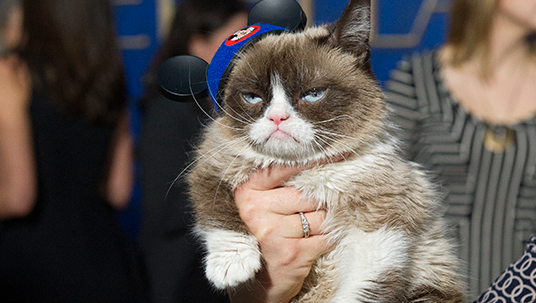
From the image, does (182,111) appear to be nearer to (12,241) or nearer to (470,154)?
(12,241)

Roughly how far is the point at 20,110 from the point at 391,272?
6.14 feet

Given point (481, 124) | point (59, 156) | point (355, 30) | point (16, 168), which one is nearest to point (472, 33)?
point (481, 124)

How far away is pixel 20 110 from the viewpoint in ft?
6.37

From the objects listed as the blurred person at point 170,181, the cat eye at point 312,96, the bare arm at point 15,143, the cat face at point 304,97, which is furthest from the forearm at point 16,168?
the cat eye at point 312,96

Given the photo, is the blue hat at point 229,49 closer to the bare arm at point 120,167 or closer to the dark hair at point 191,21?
the dark hair at point 191,21

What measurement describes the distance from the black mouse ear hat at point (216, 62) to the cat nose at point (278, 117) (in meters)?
0.17

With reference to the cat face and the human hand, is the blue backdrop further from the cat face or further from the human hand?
the human hand

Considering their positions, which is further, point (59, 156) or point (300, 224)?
point (59, 156)

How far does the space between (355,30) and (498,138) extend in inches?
37.3

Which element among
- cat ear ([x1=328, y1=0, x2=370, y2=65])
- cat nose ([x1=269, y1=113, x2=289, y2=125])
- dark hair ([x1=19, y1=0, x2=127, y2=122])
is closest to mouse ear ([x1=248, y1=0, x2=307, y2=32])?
cat ear ([x1=328, y1=0, x2=370, y2=65])

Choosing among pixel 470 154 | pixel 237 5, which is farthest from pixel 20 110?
pixel 470 154

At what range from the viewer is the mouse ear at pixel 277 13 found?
1039 mm

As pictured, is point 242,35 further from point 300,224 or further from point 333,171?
point 300,224

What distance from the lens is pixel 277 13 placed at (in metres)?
1.05
